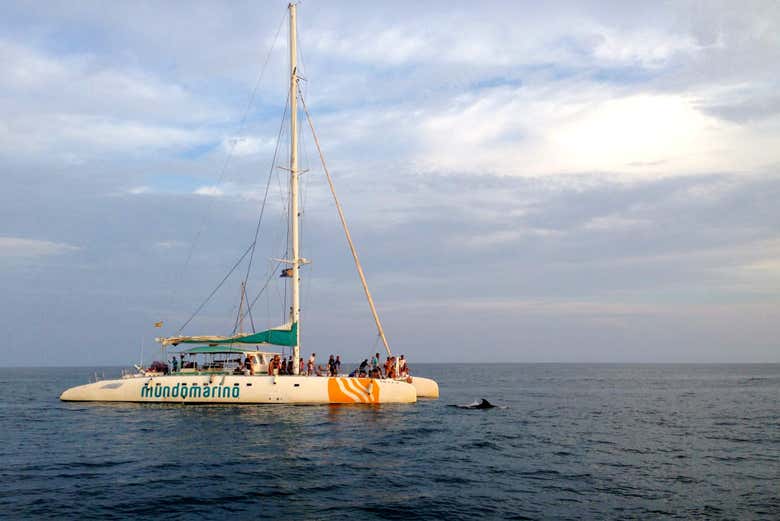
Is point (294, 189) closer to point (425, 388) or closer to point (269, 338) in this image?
point (269, 338)

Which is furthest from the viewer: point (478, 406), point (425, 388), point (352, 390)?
point (425, 388)

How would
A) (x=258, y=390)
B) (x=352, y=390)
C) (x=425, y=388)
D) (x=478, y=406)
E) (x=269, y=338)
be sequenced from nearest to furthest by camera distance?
(x=258, y=390) < (x=352, y=390) < (x=269, y=338) < (x=478, y=406) < (x=425, y=388)

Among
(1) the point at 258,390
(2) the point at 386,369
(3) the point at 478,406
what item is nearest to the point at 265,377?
(1) the point at 258,390

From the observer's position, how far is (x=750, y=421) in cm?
3012

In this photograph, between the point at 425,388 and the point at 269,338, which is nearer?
the point at 269,338

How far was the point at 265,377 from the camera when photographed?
29.8 meters

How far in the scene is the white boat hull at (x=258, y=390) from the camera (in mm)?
29672

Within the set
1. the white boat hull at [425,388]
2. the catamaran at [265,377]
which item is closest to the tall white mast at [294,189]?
the catamaran at [265,377]

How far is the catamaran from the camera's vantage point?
29.8 meters

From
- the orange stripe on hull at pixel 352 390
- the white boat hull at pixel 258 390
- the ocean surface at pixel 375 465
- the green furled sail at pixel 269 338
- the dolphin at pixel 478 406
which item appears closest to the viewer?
the ocean surface at pixel 375 465

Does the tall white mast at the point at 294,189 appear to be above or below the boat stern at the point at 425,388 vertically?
above

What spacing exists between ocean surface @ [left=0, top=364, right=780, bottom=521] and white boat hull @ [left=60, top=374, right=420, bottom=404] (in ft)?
2.08

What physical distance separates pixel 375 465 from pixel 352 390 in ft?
41.5

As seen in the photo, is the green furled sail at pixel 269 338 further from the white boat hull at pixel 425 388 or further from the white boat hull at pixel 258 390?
the white boat hull at pixel 425 388
